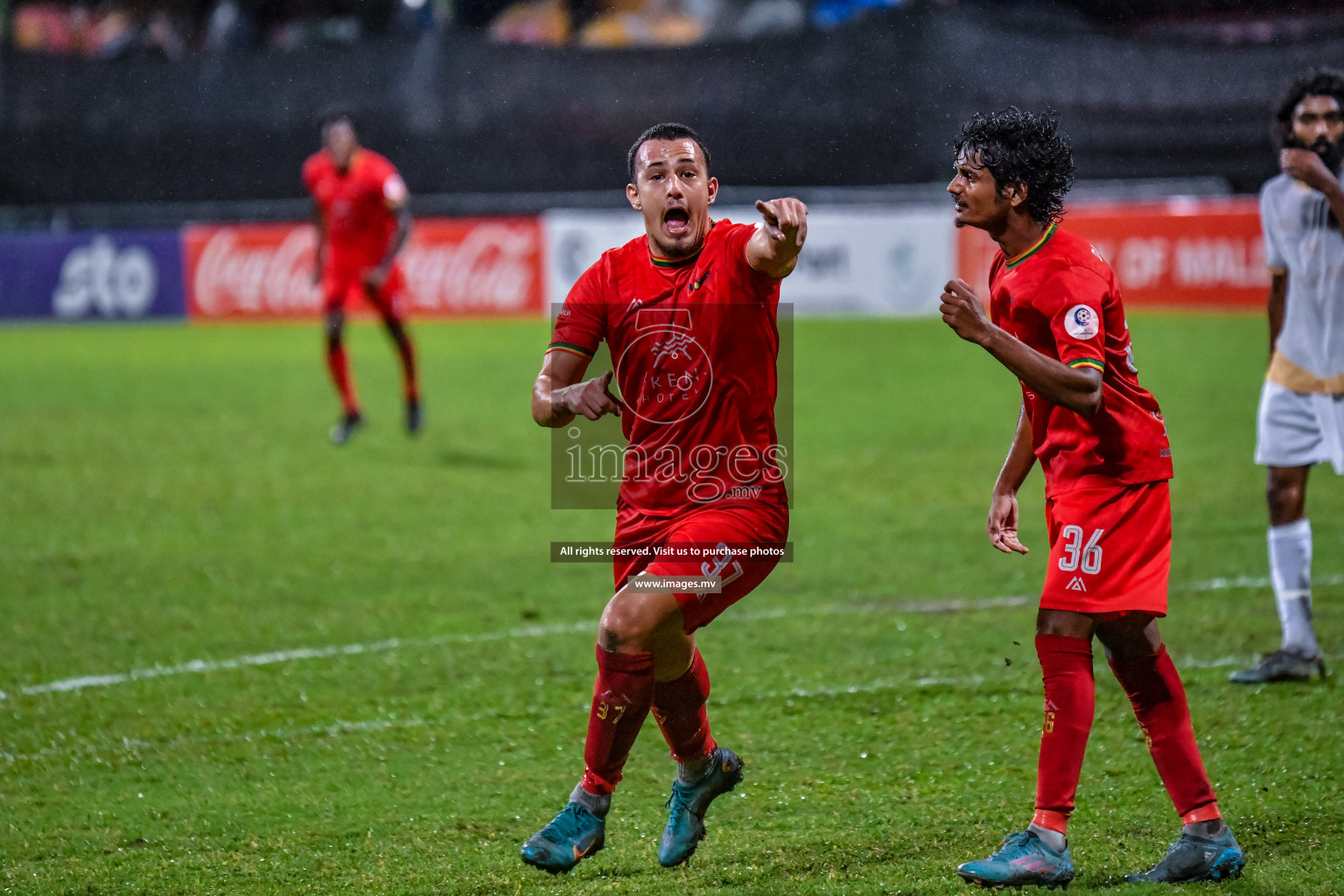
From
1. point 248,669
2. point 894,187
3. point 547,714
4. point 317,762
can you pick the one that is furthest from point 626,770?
point 894,187

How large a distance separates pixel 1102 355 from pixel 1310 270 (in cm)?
249

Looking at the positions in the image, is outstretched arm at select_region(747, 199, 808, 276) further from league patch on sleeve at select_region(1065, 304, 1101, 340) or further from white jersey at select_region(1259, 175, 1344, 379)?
white jersey at select_region(1259, 175, 1344, 379)

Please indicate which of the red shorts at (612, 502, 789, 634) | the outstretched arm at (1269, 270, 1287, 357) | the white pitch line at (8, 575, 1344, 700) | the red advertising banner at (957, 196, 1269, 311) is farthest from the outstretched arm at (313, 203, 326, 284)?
the red shorts at (612, 502, 789, 634)

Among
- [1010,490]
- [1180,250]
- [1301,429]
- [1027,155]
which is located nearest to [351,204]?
[1301,429]

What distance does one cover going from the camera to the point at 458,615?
6.74 metres

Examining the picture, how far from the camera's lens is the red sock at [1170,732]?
3.72m

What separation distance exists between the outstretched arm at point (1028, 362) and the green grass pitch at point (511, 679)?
784mm

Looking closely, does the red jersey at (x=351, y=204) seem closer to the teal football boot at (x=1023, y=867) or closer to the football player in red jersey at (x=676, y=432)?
the football player in red jersey at (x=676, y=432)

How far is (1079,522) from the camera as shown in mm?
3670

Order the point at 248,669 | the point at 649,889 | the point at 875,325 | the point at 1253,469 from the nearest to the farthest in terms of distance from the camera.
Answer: the point at 649,889 < the point at 248,669 < the point at 1253,469 < the point at 875,325

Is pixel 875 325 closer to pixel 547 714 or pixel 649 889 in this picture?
pixel 547 714

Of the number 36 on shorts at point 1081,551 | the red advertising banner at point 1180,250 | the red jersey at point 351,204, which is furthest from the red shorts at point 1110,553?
the red advertising banner at point 1180,250

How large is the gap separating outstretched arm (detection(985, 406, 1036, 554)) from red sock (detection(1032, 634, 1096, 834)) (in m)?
0.35

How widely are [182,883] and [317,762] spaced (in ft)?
3.30
